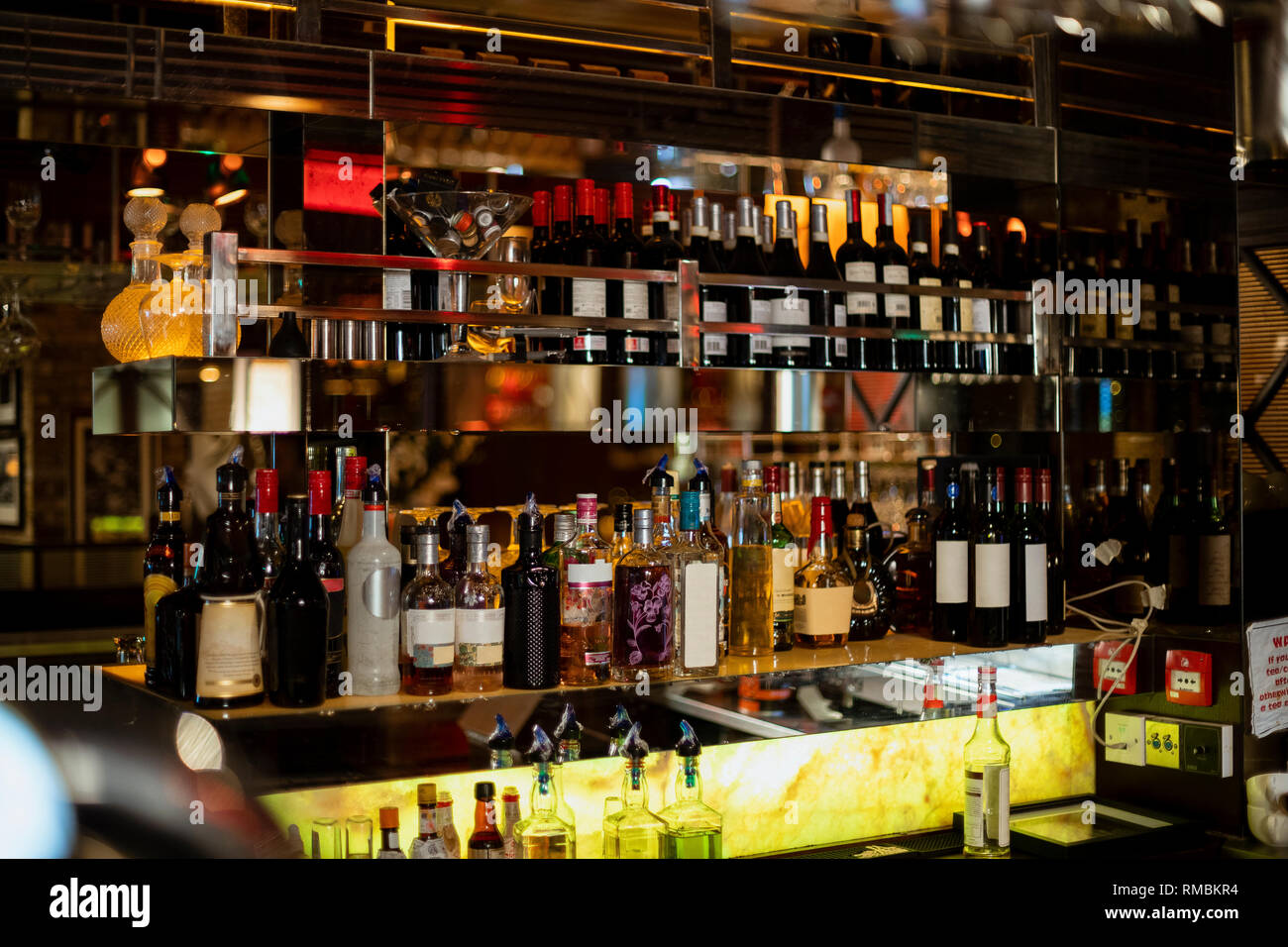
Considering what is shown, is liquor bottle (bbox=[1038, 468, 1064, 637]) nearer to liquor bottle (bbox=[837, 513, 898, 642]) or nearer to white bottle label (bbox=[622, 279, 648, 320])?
liquor bottle (bbox=[837, 513, 898, 642])

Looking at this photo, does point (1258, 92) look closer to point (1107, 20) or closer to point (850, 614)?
point (1107, 20)

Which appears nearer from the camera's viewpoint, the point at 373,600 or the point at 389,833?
the point at 373,600

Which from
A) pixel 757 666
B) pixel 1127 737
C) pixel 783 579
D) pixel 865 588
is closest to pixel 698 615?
pixel 757 666

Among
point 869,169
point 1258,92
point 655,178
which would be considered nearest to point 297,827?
point 655,178

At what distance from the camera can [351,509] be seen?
1.93m

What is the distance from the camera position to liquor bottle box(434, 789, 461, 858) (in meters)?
1.95

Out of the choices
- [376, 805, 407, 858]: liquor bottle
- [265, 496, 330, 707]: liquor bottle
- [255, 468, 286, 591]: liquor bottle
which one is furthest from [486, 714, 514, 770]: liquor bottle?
[255, 468, 286, 591]: liquor bottle

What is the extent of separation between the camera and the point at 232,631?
1.72 meters

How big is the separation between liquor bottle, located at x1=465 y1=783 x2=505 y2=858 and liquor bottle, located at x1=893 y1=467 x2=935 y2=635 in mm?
962

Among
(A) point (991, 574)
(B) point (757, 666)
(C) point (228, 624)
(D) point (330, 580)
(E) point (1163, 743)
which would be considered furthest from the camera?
(E) point (1163, 743)

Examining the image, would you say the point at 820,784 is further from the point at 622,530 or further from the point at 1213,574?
the point at 1213,574

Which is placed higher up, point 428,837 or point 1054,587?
point 1054,587

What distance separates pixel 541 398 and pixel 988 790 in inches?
46.6

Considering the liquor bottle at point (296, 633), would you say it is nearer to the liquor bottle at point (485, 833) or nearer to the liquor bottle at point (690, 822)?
the liquor bottle at point (485, 833)
